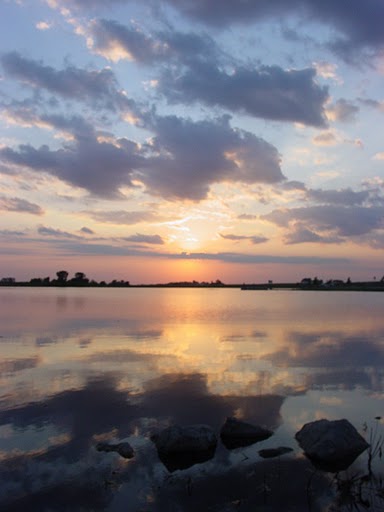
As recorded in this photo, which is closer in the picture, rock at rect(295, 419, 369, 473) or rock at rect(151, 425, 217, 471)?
rock at rect(295, 419, 369, 473)

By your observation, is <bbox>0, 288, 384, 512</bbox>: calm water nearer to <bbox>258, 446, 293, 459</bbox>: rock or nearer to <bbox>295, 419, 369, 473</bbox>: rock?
<bbox>258, 446, 293, 459</bbox>: rock

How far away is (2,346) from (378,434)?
97.9ft

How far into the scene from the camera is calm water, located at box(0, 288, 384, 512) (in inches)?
468

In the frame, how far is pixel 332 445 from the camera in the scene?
14.2m

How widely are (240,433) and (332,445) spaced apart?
331 cm

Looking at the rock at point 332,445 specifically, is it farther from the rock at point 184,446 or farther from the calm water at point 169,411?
the rock at point 184,446

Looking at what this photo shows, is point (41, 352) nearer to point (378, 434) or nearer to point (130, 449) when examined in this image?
point (130, 449)

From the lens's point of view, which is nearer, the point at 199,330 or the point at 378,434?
the point at 378,434

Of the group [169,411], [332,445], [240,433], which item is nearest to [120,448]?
[240,433]

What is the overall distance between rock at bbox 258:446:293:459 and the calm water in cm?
24

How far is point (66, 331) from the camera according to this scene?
154ft

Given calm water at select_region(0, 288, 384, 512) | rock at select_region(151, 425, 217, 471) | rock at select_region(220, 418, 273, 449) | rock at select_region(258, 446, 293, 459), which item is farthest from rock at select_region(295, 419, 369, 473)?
rock at select_region(151, 425, 217, 471)

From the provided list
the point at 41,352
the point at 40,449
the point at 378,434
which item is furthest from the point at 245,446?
the point at 41,352

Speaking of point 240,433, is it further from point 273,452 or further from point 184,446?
point 184,446
